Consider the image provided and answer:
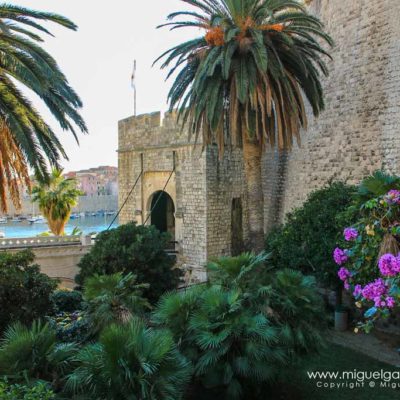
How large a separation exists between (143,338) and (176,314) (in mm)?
1344

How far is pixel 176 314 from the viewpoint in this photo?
6.67m

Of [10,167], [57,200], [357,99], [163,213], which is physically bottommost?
[163,213]

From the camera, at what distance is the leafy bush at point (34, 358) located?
5.32 meters

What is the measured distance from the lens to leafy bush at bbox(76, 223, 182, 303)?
11.3 m

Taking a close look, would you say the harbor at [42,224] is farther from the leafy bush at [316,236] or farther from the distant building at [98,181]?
the leafy bush at [316,236]

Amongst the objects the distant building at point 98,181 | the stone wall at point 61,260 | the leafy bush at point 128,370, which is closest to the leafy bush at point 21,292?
the leafy bush at point 128,370

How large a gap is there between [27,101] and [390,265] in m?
6.84

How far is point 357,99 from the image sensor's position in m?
12.6

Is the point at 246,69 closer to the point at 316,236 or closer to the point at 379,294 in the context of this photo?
the point at 316,236

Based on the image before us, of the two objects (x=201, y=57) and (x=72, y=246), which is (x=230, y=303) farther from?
(x=72, y=246)

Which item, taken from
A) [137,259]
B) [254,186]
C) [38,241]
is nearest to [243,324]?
[137,259]

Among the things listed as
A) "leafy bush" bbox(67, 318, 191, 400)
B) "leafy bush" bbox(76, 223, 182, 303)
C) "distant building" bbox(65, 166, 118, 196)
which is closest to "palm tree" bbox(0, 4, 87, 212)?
"leafy bush" bbox(76, 223, 182, 303)

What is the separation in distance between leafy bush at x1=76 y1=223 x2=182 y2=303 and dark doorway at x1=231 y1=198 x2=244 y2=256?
5.21 metres

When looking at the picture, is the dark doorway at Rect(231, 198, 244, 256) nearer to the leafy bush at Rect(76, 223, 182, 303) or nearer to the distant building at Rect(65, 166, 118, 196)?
the leafy bush at Rect(76, 223, 182, 303)
